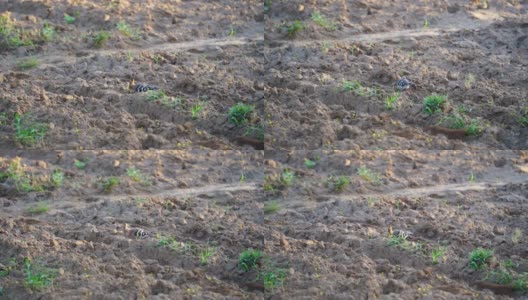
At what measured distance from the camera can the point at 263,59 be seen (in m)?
6.70

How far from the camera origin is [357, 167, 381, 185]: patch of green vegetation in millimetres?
6375

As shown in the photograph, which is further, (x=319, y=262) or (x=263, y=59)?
(x=263, y=59)

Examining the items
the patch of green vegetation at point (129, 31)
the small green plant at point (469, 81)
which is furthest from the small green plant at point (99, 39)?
the small green plant at point (469, 81)

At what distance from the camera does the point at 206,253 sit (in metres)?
6.10

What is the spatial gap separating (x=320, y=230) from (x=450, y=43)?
70.9 inches

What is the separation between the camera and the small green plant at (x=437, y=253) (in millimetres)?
6082

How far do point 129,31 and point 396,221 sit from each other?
2459 mm

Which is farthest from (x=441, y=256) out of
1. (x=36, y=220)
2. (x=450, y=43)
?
(x=36, y=220)

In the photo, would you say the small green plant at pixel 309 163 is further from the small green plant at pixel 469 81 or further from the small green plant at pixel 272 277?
the small green plant at pixel 469 81

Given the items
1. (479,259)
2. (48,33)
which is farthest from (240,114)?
(479,259)

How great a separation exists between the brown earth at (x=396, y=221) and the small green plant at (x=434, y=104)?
0.30 metres

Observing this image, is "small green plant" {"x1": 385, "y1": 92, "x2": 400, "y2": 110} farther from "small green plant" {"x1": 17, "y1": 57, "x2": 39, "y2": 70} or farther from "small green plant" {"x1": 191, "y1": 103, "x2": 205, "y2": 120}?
"small green plant" {"x1": 17, "y1": 57, "x2": 39, "y2": 70}

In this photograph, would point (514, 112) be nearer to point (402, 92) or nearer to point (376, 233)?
point (402, 92)

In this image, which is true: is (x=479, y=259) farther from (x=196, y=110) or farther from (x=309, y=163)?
(x=196, y=110)
